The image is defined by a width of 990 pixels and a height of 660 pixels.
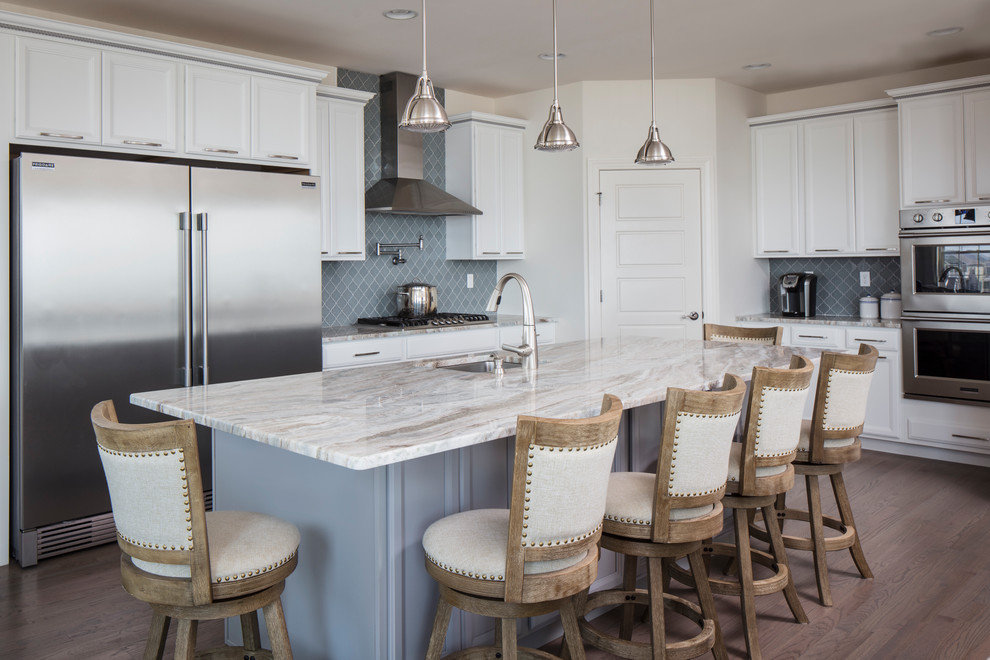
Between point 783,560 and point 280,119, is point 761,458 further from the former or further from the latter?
point 280,119

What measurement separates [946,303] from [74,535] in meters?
4.98

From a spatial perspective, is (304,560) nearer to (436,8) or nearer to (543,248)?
(436,8)

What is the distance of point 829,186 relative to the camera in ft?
18.7

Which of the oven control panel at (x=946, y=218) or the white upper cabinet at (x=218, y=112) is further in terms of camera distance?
the oven control panel at (x=946, y=218)

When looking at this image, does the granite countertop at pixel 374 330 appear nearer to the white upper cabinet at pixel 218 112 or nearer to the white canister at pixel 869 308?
the white upper cabinet at pixel 218 112

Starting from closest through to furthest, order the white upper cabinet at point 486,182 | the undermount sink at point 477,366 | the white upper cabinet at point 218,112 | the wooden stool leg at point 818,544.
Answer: the wooden stool leg at point 818,544
the undermount sink at point 477,366
the white upper cabinet at point 218,112
the white upper cabinet at point 486,182

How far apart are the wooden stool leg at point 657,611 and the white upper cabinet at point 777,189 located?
4316 mm

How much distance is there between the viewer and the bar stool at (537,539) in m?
1.68

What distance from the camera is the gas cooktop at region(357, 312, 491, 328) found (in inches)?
201

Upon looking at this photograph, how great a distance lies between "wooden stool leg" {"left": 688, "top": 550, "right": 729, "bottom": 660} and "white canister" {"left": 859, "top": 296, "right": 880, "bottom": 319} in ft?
12.7

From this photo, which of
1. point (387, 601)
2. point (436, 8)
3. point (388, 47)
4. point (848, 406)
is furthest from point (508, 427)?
point (388, 47)

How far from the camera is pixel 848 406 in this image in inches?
113

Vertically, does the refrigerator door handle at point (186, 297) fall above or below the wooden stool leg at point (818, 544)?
above

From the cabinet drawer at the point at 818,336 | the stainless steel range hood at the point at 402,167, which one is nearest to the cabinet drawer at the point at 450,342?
the stainless steel range hood at the point at 402,167
